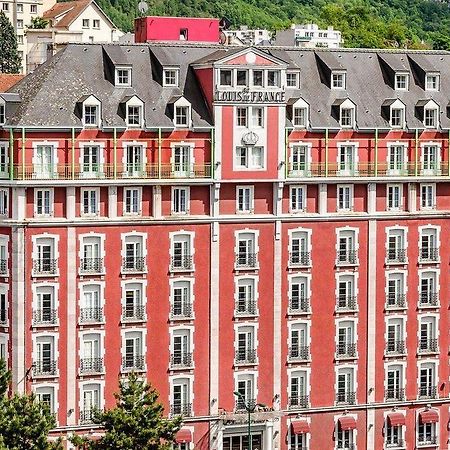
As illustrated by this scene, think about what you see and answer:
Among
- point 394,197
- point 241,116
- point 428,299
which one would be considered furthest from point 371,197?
point 241,116

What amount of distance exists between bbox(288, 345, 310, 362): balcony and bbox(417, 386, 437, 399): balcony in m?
8.53

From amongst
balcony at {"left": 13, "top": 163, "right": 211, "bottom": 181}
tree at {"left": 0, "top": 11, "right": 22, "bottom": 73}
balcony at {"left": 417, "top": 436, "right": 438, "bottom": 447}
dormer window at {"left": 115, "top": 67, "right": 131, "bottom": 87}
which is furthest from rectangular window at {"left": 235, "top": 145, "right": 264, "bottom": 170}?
tree at {"left": 0, "top": 11, "right": 22, "bottom": 73}

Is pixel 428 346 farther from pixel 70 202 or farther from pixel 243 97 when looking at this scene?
pixel 70 202

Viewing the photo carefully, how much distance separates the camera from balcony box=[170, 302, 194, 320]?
108062 mm

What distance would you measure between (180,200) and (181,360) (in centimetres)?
977

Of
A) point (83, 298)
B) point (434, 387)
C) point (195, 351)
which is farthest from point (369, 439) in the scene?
point (83, 298)

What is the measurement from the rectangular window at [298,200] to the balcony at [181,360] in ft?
37.1

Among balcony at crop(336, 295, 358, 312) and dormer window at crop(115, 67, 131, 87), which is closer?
dormer window at crop(115, 67, 131, 87)

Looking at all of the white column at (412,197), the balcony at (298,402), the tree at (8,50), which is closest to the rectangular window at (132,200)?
the balcony at (298,402)

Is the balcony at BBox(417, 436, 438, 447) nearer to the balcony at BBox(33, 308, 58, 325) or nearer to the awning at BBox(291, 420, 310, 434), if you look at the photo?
the awning at BBox(291, 420, 310, 434)

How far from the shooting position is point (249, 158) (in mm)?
109438

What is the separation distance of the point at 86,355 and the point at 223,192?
1316 cm

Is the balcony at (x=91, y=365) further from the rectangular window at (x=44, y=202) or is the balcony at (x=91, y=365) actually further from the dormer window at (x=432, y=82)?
the dormer window at (x=432, y=82)

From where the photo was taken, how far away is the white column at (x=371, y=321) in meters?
113
